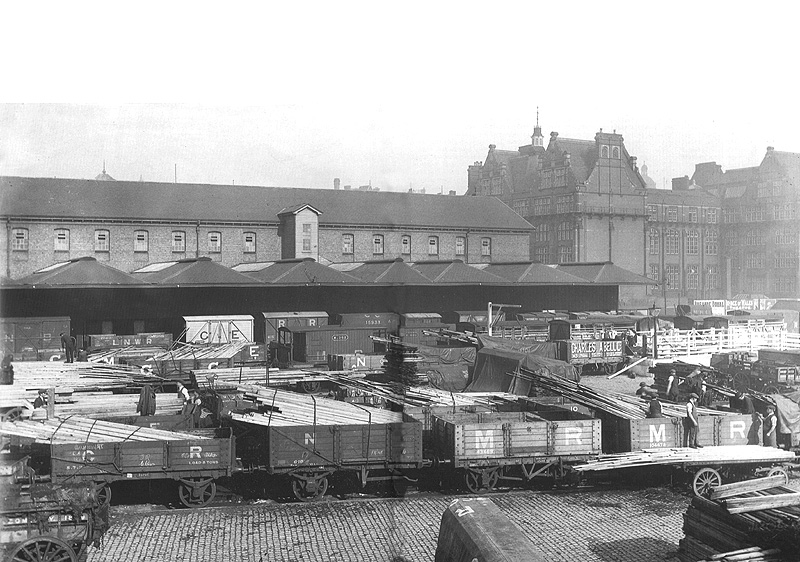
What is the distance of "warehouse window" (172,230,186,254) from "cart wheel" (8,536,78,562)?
1466 inches

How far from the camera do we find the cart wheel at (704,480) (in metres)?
13.9

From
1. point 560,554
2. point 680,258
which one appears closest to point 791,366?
point 560,554

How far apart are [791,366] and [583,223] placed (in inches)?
1553

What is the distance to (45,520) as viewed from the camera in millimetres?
10141

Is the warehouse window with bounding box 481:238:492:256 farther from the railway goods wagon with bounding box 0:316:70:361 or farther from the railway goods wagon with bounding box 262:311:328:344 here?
the railway goods wagon with bounding box 0:316:70:361

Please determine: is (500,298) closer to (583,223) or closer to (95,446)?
(583,223)

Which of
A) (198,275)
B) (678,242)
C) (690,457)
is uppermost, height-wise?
(678,242)

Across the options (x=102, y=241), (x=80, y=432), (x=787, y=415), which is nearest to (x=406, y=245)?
(x=102, y=241)

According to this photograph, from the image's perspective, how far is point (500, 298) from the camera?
139 ft

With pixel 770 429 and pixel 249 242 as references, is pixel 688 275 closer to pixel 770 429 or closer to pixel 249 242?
pixel 249 242

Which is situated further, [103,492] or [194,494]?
[194,494]

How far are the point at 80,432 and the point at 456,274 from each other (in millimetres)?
28488

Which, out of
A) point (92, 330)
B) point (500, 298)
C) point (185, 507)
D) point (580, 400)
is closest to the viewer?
point (185, 507)

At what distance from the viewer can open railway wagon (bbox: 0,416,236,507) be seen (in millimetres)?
13117
